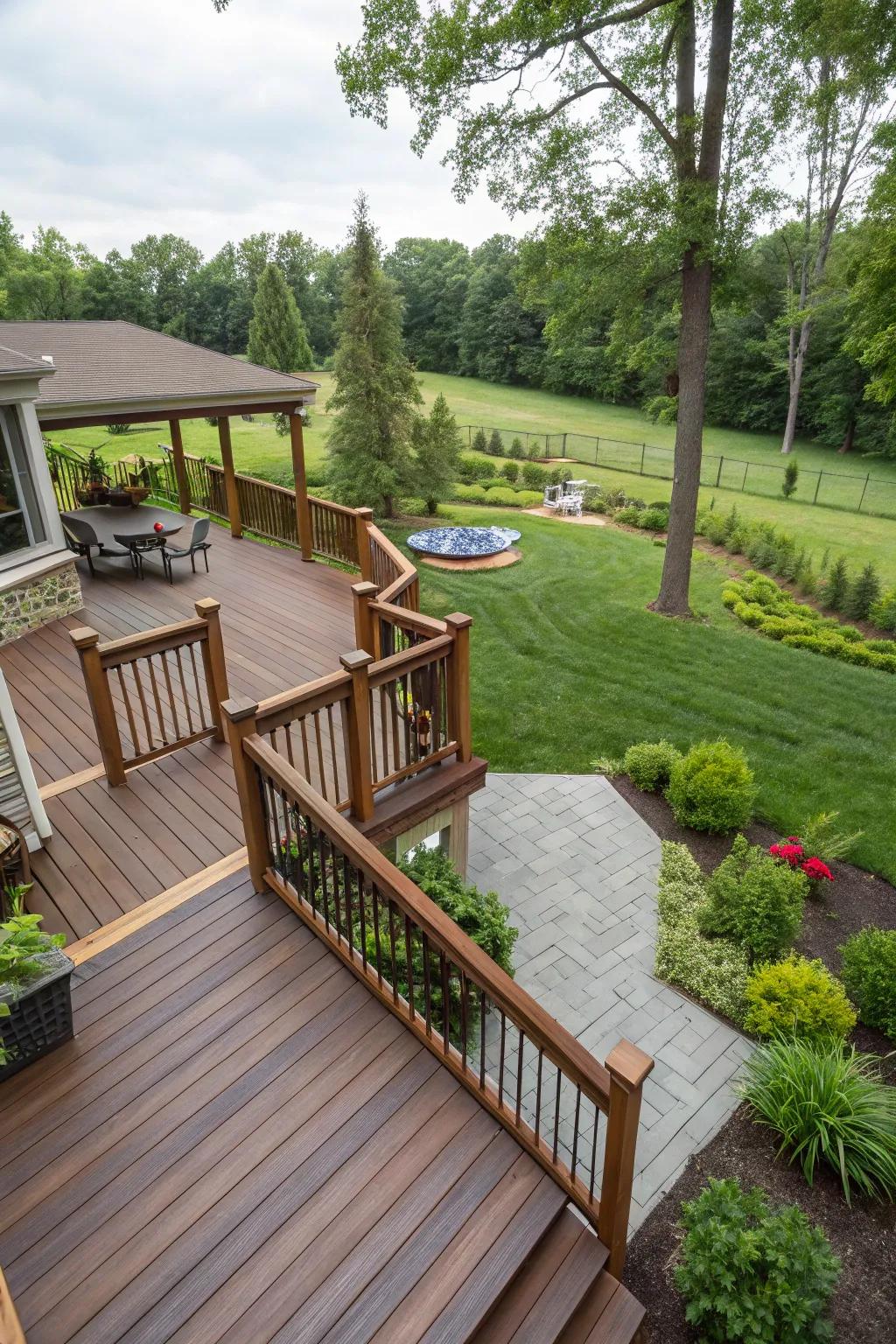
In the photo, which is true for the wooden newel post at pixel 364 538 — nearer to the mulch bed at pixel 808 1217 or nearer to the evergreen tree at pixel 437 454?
the mulch bed at pixel 808 1217

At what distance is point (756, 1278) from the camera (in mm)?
3297

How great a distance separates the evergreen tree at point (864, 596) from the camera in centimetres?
1262

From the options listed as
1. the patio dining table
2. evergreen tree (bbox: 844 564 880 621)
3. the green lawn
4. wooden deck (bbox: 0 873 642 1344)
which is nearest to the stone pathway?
the green lawn

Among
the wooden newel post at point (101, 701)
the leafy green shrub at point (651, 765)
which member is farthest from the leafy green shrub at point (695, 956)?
the wooden newel post at point (101, 701)

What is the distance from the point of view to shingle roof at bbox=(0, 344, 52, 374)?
20.6 feet

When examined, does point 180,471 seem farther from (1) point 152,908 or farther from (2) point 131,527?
(1) point 152,908

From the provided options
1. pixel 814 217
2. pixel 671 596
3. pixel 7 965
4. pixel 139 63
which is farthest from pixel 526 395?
pixel 7 965

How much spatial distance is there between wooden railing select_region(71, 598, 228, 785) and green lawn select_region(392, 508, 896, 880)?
3.62 metres

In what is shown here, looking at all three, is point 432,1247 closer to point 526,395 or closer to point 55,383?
point 55,383

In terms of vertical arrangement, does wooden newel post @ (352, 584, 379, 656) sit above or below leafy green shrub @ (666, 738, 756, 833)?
above

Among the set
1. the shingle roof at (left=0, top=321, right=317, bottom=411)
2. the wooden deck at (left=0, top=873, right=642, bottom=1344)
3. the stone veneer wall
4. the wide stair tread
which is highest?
the shingle roof at (left=0, top=321, right=317, bottom=411)

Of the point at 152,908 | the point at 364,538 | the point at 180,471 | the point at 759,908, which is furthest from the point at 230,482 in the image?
the point at 759,908

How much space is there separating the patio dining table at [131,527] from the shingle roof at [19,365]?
2190 millimetres

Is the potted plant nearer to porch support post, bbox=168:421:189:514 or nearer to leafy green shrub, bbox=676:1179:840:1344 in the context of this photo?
leafy green shrub, bbox=676:1179:840:1344
